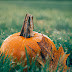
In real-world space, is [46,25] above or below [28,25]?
below

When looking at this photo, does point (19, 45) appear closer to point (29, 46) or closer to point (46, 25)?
point (29, 46)

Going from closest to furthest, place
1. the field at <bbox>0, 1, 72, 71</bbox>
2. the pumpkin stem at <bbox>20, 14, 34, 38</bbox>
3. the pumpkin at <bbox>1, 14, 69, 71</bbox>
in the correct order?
1. the pumpkin at <bbox>1, 14, 69, 71</bbox>
2. the pumpkin stem at <bbox>20, 14, 34, 38</bbox>
3. the field at <bbox>0, 1, 72, 71</bbox>

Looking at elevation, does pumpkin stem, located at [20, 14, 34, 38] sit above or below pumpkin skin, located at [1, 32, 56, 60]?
above

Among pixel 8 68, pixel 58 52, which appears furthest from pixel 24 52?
pixel 58 52

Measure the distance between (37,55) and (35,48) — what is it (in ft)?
0.46

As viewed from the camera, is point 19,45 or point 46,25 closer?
point 19,45

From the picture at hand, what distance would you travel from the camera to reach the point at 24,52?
1902 millimetres

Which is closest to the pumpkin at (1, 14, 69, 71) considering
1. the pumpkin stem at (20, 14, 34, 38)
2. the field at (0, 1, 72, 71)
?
the pumpkin stem at (20, 14, 34, 38)

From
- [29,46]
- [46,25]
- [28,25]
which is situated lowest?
[46,25]

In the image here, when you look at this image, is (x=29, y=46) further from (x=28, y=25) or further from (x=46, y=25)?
(x=46, y=25)

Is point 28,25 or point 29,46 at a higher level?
point 28,25

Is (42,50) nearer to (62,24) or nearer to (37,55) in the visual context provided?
(37,55)

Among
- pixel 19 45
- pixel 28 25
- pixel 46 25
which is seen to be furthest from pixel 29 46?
pixel 46 25

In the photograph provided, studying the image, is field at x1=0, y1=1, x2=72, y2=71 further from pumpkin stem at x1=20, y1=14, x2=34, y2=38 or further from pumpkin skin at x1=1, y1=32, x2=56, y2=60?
pumpkin stem at x1=20, y1=14, x2=34, y2=38
